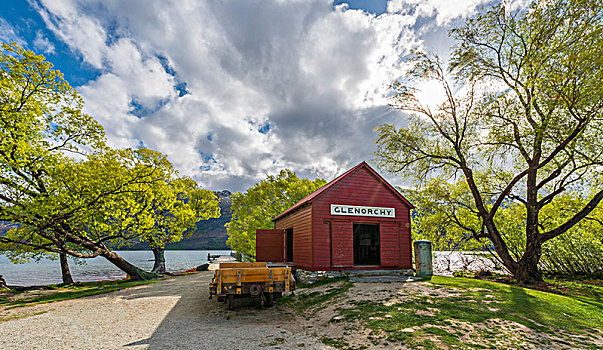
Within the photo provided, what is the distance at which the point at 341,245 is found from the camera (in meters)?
15.8

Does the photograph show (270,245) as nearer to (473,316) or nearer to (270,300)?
(270,300)

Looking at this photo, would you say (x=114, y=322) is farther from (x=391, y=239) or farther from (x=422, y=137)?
(x=422, y=137)

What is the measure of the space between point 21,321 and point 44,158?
8.39 meters

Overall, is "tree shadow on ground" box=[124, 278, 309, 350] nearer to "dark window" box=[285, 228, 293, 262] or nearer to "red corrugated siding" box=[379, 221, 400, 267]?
"red corrugated siding" box=[379, 221, 400, 267]

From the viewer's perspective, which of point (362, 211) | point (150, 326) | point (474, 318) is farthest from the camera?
point (362, 211)

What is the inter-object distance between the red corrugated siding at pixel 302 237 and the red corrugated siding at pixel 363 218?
0.48 meters

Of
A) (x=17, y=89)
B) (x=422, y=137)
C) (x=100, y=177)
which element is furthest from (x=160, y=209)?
(x=422, y=137)

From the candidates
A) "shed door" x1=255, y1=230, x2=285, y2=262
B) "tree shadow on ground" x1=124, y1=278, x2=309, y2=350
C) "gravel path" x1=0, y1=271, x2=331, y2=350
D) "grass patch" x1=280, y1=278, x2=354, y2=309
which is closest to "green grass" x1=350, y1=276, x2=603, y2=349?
"grass patch" x1=280, y1=278, x2=354, y2=309

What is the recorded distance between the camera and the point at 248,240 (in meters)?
30.3

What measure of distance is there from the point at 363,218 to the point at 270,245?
261 inches

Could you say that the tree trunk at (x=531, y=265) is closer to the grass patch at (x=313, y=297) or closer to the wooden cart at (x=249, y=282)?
the grass patch at (x=313, y=297)

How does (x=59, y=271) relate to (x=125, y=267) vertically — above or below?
below

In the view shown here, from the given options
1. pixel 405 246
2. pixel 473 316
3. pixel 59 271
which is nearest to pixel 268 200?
pixel 405 246

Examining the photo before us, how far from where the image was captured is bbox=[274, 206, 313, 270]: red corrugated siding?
15.7 m
